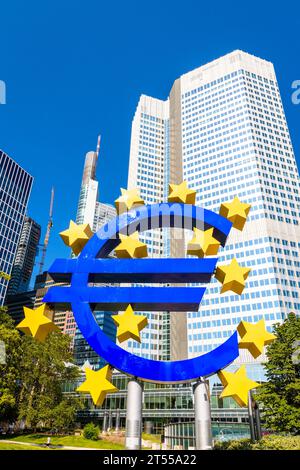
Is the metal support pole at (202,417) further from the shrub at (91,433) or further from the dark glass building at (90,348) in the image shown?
the dark glass building at (90,348)

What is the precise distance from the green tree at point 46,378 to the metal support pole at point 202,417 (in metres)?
30.4

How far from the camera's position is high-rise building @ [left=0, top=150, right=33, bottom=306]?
13971cm

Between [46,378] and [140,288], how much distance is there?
106ft

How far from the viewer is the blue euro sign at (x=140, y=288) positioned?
1747 centimetres

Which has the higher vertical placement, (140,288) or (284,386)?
(140,288)

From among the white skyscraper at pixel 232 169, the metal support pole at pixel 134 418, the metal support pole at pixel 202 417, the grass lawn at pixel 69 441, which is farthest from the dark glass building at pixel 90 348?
the metal support pole at pixel 202 417

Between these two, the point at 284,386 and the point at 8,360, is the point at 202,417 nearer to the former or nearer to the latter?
the point at 284,386

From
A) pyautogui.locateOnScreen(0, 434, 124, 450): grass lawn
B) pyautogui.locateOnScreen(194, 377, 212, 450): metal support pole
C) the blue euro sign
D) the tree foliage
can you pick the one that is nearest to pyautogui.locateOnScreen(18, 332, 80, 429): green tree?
the tree foliage

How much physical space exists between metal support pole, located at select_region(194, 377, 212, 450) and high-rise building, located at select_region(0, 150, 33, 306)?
126678 mm

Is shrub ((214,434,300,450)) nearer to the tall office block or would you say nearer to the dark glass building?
the tall office block

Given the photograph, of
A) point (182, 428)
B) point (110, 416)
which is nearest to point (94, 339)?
point (182, 428)

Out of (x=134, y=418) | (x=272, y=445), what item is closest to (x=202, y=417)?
(x=134, y=418)

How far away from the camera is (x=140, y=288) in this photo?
19.1m
